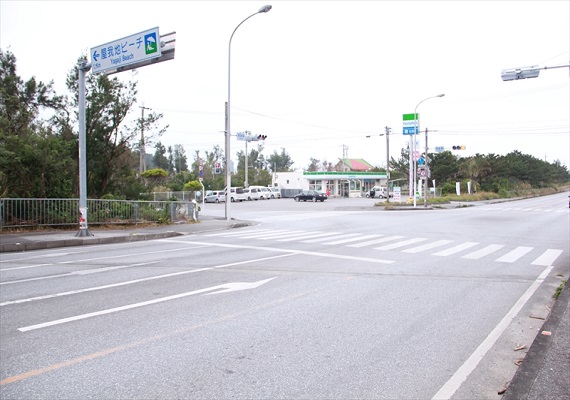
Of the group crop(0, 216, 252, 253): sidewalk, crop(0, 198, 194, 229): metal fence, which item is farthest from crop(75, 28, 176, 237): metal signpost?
crop(0, 198, 194, 229): metal fence

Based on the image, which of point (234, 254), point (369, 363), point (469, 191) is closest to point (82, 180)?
point (234, 254)

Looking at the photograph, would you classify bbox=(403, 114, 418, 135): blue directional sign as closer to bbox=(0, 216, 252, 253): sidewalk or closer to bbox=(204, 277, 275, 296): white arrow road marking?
bbox=(0, 216, 252, 253): sidewalk

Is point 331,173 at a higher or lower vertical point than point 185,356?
higher

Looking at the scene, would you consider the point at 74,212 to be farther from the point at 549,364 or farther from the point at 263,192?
the point at 263,192

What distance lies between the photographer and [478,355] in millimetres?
4371

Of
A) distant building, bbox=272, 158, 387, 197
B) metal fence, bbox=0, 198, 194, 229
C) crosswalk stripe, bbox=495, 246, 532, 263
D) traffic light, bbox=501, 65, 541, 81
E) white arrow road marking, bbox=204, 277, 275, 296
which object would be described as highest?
traffic light, bbox=501, 65, 541, 81

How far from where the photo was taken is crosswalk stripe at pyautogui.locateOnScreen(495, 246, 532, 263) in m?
10.6

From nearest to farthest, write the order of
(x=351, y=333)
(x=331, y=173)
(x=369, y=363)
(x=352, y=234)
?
(x=369, y=363) → (x=351, y=333) → (x=352, y=234) → (x=331, y=173)

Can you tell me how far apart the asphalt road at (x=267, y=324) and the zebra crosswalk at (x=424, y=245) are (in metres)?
0.72

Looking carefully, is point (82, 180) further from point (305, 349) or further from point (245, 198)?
point (245, 198)

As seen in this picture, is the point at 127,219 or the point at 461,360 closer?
the point at 461,360

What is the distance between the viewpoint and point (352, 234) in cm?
1614

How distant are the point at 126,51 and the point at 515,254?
539 inches

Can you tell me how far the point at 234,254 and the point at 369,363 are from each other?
290 inches
